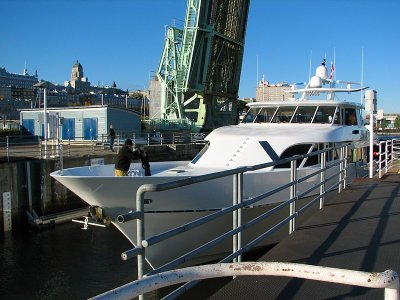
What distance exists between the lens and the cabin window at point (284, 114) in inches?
524

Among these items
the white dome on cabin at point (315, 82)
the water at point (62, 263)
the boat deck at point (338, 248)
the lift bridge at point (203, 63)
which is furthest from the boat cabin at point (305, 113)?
the lift bridge at point (203, 63)

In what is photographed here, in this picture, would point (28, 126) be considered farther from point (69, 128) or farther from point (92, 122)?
point (92, 122)

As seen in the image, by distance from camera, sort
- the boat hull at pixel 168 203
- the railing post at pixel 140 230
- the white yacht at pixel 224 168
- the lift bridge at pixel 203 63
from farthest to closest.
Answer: the lift bridge at pixel 203 63 → the white yacht at pixel 224 168 → the boat hull at pixel 168 203 → the railing post at pixel 140 230

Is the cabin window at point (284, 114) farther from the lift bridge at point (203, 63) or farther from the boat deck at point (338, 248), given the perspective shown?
the lift bridge at point (203, 63)

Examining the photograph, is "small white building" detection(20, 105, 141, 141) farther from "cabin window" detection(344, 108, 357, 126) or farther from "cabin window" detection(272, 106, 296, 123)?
"cabin window" detection(344, 108, 357, 126)

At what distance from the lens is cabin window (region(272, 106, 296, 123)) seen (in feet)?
43.7

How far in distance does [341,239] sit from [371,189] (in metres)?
4.80

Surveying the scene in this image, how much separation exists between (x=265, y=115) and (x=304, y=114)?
1.27 m

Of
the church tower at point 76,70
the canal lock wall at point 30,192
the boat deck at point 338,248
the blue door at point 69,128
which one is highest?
the church tower at point 76,70

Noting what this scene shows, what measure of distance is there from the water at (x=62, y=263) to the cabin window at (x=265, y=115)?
5907 mm

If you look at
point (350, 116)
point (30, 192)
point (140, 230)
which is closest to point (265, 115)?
point (350, 116)

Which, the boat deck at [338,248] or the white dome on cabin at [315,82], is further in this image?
the white dome on cabin at [315,82]

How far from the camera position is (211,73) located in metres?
44.5

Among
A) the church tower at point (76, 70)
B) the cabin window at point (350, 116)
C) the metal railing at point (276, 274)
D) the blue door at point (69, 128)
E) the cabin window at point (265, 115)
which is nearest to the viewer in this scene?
the metal railing at point (276, 274)
